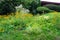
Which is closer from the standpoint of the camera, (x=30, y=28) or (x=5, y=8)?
(x=30, y=28)

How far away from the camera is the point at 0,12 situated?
514 inches

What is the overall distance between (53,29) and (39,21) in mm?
959

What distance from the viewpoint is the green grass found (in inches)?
350

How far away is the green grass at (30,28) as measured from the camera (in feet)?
29.1

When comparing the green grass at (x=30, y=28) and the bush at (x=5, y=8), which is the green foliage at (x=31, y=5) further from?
the green grass at (x=30, y=28)

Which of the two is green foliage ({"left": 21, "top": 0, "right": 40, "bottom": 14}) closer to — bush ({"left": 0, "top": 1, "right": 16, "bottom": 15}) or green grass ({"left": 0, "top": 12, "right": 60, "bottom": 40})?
bush ({"left": 0, "top": 1, "right": 16, "bottom": 15})

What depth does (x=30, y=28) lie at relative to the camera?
9594 millimetres

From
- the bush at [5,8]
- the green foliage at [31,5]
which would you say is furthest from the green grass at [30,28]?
the green foliage at [31,5]

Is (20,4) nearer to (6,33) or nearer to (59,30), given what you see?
(59,30)

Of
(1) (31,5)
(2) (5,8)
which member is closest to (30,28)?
(2) (5,8)

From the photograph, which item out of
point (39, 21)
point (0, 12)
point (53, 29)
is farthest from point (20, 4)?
point (53, 29)

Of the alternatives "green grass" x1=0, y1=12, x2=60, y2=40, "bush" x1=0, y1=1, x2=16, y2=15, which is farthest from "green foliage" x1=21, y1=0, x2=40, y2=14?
"green grass" x1=0, y1=12, x2=60, y2=40

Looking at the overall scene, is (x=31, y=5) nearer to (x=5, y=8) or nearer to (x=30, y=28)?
(x=5, y=8)

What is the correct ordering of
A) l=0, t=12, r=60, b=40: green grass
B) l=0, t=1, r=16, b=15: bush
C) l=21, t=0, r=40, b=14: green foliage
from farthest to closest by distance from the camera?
l=21, t=0, r=40, b=14: green foliage < l=0, t=1, r=16, b=15: bush < l=0, t=12, r=60, b=40: green grass
